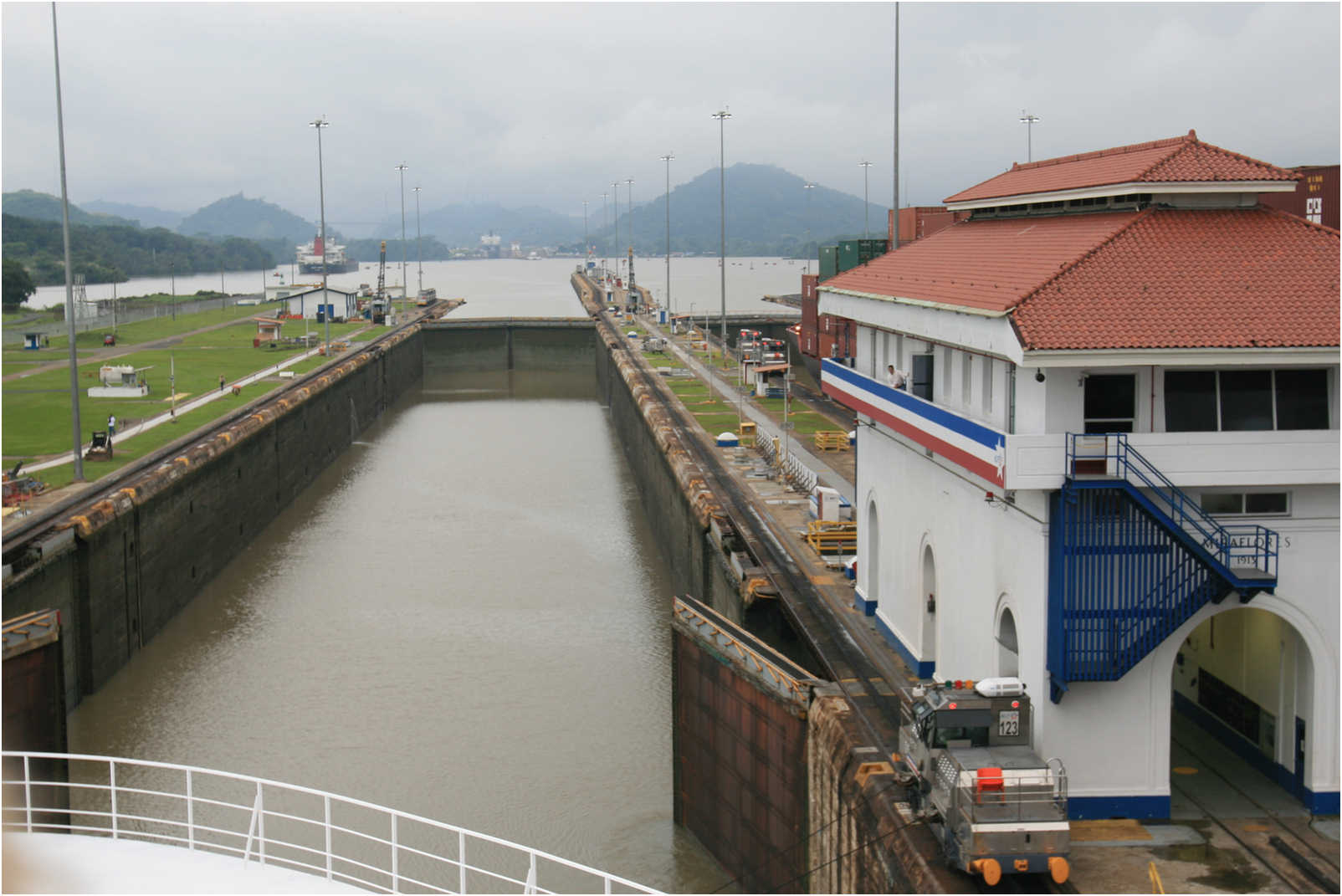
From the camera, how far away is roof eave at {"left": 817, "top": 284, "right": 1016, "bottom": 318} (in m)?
15.2

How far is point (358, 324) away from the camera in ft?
336

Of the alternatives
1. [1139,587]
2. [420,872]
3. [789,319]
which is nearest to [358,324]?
[789,319]

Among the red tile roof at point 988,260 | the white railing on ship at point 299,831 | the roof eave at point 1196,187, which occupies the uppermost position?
the roof eave at point 1196,187

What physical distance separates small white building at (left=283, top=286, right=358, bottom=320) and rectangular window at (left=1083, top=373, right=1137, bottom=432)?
93.9 meters

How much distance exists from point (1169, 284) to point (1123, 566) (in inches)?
125

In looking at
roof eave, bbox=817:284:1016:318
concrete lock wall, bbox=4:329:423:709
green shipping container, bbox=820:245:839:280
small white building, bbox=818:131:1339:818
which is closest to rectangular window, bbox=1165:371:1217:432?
small white building, bbox=818:131:1339:818

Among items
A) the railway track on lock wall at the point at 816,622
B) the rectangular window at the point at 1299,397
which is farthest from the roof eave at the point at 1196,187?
the railway track on lock wall at the point at 816,622

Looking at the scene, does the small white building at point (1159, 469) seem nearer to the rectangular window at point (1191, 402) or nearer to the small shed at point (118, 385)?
the rectangular window at point (1191, 402)

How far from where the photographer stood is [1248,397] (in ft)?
49.6

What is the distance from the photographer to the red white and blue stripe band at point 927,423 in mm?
15234

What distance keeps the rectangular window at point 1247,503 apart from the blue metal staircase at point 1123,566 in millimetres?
325

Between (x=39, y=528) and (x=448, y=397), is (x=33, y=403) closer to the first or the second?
(x=39, y=528)

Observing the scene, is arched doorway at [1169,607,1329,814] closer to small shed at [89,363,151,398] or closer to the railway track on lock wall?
the railway track on lock wall

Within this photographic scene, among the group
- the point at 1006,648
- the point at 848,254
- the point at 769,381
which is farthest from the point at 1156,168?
the point at 848,254
